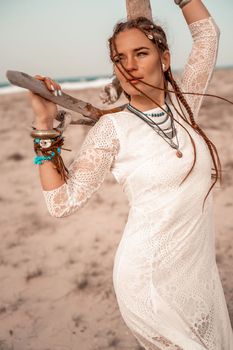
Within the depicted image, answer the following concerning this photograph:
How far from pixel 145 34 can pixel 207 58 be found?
0.41 m

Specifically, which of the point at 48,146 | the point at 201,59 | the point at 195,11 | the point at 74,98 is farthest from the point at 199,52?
the point at 48,146

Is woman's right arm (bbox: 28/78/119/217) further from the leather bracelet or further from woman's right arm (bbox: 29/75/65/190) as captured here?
the leather bracelet

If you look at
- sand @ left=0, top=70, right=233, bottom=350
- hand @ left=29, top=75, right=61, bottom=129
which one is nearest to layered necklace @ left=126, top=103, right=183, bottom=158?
hand @ left=29, top=75, right=61, bottom=129

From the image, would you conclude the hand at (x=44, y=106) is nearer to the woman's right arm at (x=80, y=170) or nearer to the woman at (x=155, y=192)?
the woman's right arm at (x=80, y=170)

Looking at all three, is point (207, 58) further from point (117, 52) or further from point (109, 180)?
point (109, 180)

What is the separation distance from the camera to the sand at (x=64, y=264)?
3.83 m

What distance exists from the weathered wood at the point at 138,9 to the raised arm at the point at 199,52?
0.21m

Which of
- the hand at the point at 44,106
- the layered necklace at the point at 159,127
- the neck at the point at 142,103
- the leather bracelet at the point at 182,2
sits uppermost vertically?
the leather bracelet at the point at 182,2

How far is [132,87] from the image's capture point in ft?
6.28

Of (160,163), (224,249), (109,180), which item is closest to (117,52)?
(160,163)

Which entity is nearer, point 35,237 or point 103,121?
point 103,121

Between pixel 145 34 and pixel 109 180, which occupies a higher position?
pixel 145 34

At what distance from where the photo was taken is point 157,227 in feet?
6.28

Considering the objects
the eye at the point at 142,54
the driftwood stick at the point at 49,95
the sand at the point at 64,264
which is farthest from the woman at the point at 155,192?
the sand at the point at 64,264
